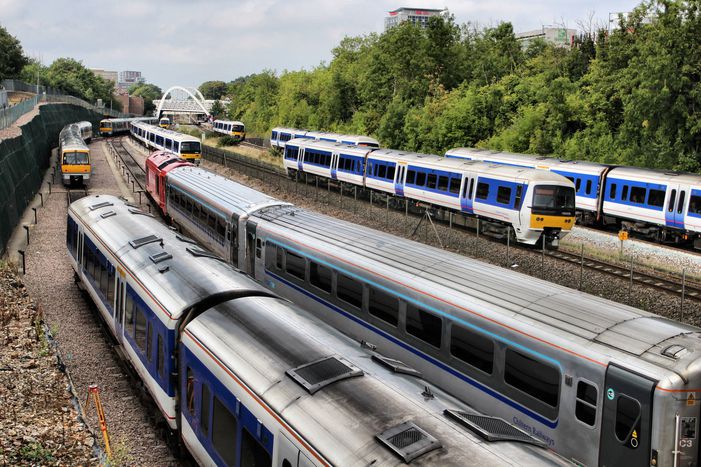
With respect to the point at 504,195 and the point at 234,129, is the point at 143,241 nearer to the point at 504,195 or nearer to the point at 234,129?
the point at 504,195

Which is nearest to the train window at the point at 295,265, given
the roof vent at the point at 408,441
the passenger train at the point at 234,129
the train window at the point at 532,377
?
the train window at the point at 532,377

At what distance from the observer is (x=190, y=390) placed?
29.6 ft

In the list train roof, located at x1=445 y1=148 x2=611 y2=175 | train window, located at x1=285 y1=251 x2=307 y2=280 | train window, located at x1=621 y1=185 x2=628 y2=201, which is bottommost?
train window, located at x1=285 y1=251 x2=307 y2=280

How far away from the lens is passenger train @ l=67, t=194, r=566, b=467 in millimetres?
5797

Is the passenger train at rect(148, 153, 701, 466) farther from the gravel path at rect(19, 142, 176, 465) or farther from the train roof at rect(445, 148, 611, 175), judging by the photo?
the train roof at rect(445, 148, 611, 175)

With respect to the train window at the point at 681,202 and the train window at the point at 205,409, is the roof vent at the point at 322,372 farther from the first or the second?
the train window at the point at 681,202

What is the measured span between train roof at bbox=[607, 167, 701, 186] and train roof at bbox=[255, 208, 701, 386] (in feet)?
55.4

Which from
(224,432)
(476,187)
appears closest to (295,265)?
(224,432)

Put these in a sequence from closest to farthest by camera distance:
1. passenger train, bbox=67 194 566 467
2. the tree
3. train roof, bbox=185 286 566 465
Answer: train roof, bbox=185 286 566 465 < passenger train, bbox=67 194 566 467 < the tree

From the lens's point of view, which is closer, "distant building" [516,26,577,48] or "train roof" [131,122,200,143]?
"train roof" [131,122,200,143]

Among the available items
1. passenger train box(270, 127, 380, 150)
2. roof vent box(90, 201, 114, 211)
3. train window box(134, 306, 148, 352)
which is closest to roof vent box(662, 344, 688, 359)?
train window box(134, 306, 148, 352)

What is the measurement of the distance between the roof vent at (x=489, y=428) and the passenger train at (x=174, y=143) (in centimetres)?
4620

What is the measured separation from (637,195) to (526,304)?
20.8 meters

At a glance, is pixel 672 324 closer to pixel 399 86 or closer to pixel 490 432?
pixel 490 432
